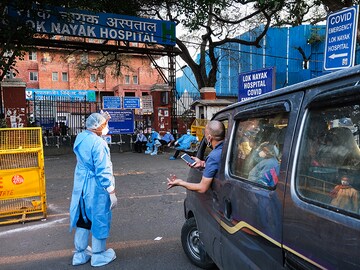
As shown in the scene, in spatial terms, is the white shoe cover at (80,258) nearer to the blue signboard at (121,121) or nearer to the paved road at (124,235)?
the paved road at (124,235)

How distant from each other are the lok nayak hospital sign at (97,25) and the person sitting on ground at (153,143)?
4590 millimetres

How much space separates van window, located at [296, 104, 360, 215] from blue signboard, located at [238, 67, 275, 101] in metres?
4.63

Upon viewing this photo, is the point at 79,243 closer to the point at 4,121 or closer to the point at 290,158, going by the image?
the point at 290,158

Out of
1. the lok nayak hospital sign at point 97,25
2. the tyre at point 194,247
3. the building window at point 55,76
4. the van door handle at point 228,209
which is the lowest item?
the tyre at point 194,247

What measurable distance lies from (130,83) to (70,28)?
29.4m

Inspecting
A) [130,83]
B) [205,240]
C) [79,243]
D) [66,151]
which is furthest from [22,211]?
[130,83]

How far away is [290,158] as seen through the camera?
5.60 ft

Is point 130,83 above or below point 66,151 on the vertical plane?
above

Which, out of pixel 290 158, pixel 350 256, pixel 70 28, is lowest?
pixel 350 256

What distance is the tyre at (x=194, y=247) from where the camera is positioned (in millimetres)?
3434

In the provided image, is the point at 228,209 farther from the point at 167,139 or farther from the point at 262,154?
the point at 167,139

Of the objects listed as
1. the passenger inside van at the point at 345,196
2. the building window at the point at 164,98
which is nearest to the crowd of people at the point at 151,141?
the building window at the point at 164,98

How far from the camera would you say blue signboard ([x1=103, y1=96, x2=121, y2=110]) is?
51.9 feet

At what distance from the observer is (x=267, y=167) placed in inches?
80.0
